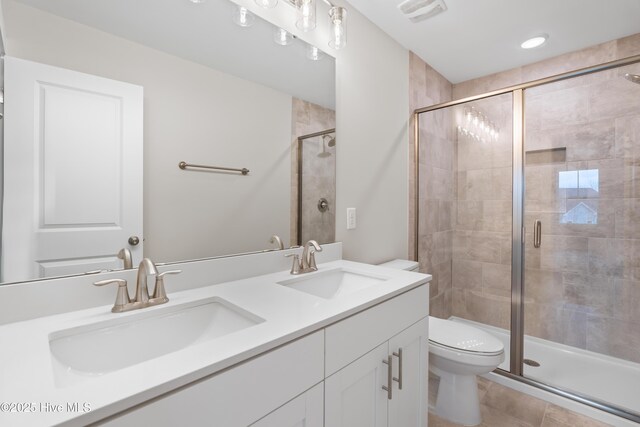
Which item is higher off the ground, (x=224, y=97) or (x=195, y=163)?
(x=224, y=97)

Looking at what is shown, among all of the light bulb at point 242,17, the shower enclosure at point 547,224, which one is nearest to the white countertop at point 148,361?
the light bulb at point 242,17

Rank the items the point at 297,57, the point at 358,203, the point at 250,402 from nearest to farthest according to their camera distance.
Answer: the point at 250,402
the point at 297,57
the point at 358,203

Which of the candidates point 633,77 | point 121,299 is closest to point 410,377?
point 121,299

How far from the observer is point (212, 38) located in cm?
114

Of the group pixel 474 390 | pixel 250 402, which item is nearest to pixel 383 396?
pixel 250 402

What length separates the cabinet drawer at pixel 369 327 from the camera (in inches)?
32.8

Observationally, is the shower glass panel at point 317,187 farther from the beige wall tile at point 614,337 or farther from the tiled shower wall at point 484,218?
the beige wall tile at point 614,337

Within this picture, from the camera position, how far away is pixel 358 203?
1774 mm

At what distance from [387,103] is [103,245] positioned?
1749 millimetres

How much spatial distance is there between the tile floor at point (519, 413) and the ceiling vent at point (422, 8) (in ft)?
7.35

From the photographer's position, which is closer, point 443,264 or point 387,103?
point 387,103

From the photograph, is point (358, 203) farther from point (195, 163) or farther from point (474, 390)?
point (474, 390)

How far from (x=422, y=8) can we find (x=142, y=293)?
1.94 m

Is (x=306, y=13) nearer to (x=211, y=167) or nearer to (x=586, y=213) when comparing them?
(x=211, y=167)
